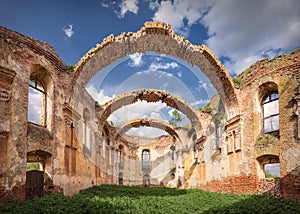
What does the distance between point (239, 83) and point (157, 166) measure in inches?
991

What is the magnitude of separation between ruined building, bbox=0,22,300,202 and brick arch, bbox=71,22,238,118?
0.05 m

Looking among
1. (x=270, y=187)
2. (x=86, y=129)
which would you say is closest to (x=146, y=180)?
(x=86, y=129)

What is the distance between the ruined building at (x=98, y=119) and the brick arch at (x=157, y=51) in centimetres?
5

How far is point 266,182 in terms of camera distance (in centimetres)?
1033

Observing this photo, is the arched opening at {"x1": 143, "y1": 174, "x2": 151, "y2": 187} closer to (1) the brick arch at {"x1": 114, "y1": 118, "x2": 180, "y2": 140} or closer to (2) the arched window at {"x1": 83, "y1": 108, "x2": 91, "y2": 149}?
(1) the brick arch at {"x1": 114, "y1": 118, "x2": 180, "y2": 140}

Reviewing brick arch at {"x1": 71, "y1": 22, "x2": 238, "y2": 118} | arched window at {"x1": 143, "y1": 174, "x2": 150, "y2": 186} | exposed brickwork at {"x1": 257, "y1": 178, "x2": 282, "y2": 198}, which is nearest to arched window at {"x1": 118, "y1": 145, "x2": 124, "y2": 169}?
arched window at {"x1": 143, "y1": 174, "x2": 150, "y2": 186}

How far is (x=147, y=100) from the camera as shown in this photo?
19719 millimetres

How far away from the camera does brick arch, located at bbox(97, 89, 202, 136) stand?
61.7ft

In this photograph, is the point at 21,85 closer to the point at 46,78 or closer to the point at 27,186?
the point at 46,78

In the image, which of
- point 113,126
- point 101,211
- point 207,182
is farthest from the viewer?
point 113,126

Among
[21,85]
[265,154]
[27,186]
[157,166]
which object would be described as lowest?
[157,166]

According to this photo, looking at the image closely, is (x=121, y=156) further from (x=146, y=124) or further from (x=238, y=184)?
(x=238, y=184)

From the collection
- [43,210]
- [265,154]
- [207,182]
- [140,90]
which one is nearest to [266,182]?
[265,154]

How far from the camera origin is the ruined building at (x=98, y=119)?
7.99 meters
